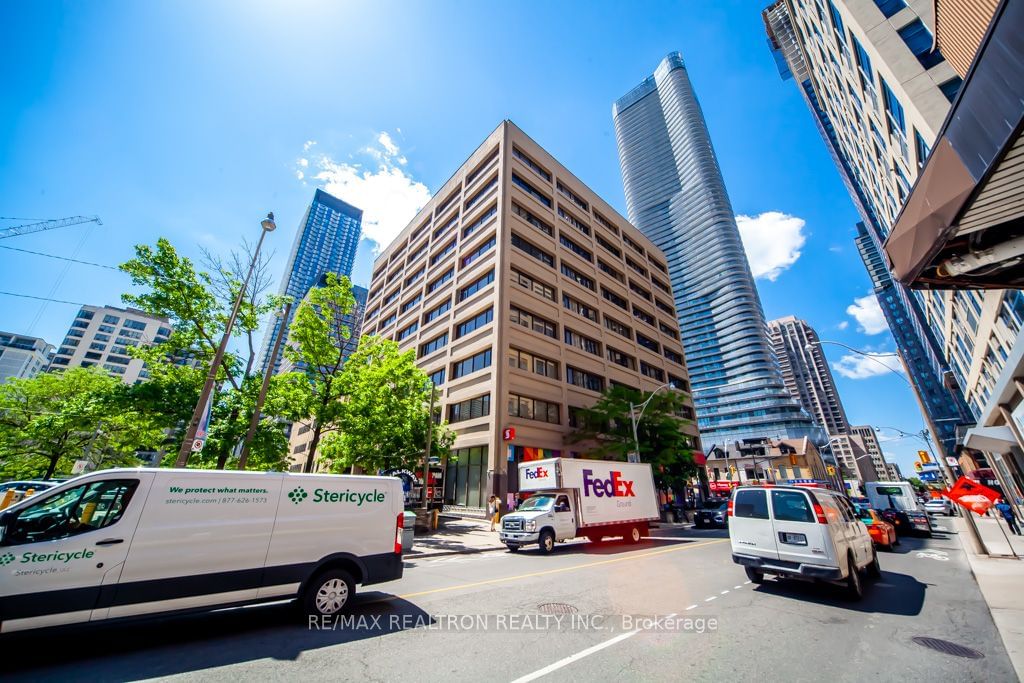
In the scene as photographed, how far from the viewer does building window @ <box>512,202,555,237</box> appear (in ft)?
106

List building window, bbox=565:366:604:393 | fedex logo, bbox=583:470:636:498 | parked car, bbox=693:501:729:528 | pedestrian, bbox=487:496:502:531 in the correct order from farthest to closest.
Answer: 1. building window, bbox=565:366:604:393
2. parked car, bbox=693:501:729:528
3. pedestrian, bbox=487:496:502:531
4. fedex logo, bbox=583:470:636:498

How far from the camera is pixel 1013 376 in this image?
13.1 m

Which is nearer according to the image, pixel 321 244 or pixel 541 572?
pixel 541 572

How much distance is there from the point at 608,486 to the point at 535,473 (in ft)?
11.3

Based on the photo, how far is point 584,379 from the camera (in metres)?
32.1

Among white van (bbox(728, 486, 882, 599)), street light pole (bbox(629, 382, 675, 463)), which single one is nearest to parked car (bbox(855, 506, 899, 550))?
white van (bbox(728, 486, 882, 599))

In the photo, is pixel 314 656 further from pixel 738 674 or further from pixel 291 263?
pixel 291 263

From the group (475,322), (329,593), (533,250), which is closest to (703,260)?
(533,250)

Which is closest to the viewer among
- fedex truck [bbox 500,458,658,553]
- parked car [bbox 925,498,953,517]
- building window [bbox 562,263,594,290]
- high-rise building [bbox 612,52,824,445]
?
fedex truck [bbox 500,458,658,553]

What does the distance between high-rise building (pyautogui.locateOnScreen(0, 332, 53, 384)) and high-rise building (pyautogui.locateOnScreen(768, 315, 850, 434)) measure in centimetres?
24450

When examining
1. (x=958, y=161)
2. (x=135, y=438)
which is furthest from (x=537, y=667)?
(x=135, y=438)

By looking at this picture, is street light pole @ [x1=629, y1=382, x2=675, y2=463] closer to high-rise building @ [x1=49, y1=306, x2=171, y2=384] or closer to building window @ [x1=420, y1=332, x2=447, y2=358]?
building window @ [x1=420, y1=332, x2=447, y2=358]

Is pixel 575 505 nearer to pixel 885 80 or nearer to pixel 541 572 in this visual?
pixel 541 572

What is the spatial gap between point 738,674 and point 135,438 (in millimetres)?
36103
